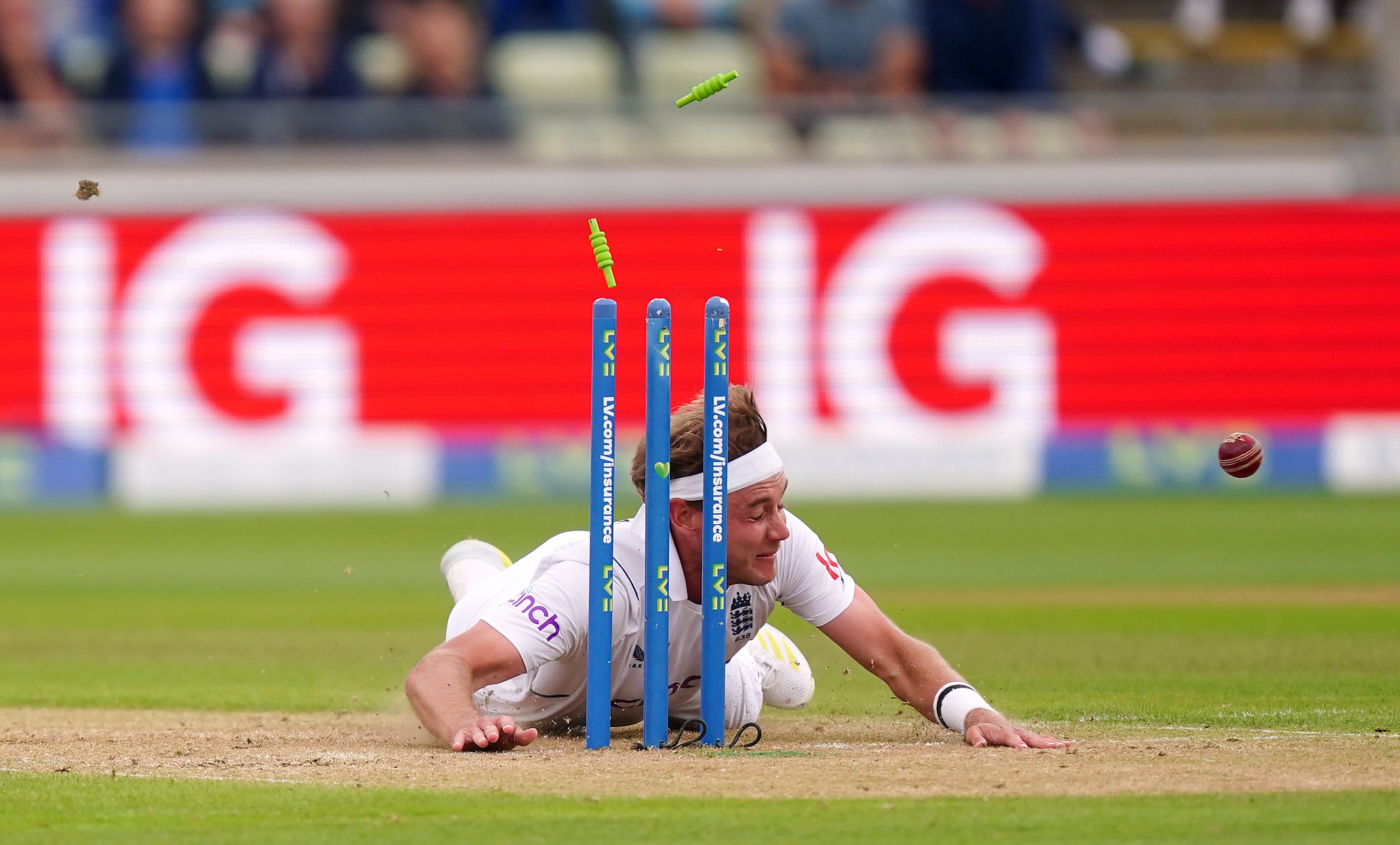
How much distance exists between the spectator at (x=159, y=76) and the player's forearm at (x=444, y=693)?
47.7 feet

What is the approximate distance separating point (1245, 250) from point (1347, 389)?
5.67ft

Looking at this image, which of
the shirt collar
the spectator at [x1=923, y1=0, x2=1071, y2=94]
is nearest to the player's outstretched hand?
the shirt collar

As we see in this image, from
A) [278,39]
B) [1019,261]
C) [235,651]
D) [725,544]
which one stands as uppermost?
[278,39]

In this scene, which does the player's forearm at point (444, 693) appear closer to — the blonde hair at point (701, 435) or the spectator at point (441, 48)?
the blonde hair at point (701, 435)

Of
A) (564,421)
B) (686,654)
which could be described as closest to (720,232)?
(564,421)

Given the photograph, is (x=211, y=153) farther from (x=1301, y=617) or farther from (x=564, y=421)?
(x=1301, y=617)

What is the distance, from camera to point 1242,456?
22.4 feet

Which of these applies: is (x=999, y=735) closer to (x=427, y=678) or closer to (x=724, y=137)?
(x=427, y=678)

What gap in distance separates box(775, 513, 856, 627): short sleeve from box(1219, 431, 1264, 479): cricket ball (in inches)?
54.9

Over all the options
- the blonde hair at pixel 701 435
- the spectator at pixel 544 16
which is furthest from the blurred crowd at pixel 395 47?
the blonde hair at pixel 701 435

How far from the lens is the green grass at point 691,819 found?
16.3 feet

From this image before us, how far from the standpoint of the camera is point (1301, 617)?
1120cm

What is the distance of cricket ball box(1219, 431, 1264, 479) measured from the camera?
6.83 m

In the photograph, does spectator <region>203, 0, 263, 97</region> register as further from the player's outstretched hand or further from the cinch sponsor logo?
the player's outstretched hand
